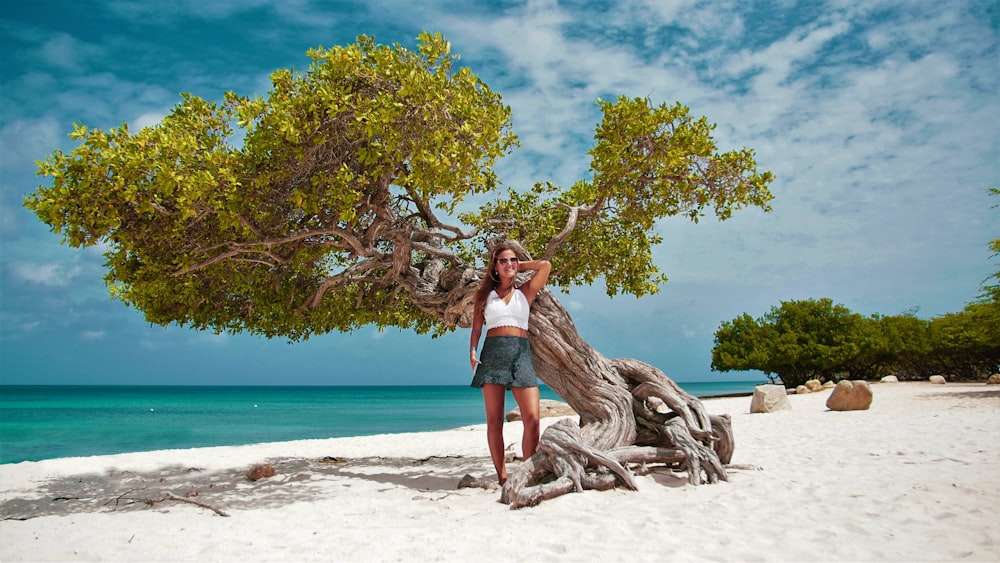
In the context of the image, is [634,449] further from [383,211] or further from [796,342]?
[796,342]

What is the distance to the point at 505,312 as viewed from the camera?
24.1 feet

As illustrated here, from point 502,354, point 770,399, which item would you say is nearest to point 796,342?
point 770,399

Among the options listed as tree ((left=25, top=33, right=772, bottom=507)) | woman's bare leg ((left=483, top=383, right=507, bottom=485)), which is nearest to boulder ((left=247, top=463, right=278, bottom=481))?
tree ((left=25, top=33, right=772, bottom=507))

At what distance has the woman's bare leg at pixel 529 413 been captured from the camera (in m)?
7.15

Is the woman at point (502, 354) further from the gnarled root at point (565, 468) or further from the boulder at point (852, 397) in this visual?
the boulder at point (852, 397)

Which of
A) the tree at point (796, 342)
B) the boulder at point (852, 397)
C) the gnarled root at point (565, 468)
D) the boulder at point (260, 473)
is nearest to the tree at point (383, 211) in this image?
the gnarled root at point (565, 468)

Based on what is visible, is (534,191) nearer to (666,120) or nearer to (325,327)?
(666,120)

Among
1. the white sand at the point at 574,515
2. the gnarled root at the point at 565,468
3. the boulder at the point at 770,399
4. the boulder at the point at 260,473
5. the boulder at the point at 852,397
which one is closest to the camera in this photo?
the white sand at the point at 574,515

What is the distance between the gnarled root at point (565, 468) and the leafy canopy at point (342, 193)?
2876 mm

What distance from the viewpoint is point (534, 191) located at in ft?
37.7

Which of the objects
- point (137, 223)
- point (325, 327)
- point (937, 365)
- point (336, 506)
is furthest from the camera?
point (937, 365)

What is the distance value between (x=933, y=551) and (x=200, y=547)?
5875 millimetres

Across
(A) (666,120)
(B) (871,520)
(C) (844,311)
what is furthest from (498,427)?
(C) (844,311)

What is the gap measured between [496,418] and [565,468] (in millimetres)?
944
